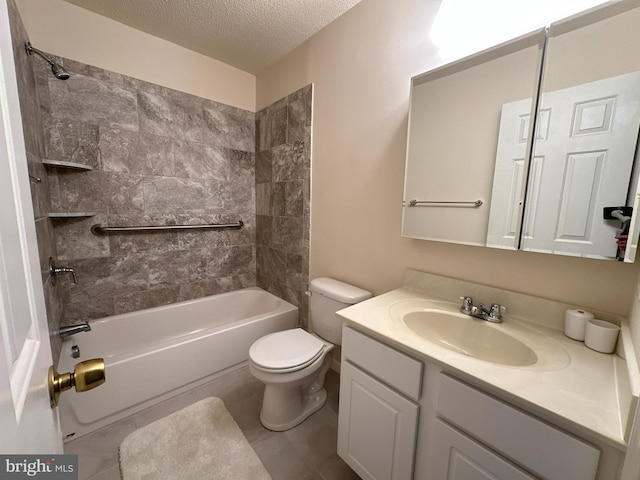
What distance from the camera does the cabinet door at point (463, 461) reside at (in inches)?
27.3

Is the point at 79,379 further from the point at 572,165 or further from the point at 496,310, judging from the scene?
the point at 572,165

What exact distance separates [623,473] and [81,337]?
2.57 metres

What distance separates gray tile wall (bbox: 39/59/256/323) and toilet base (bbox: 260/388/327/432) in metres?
1.30

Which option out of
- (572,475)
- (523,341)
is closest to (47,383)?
(572,475)

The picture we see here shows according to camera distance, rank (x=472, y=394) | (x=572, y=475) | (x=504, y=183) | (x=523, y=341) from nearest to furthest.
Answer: (x=572, y=475), (x=472, y=394), (x=523, y=341), (x=504, y=183)

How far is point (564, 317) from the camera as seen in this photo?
96 centimetres

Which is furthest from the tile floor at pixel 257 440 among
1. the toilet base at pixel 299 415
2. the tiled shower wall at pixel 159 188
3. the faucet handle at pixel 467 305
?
the faucet handle at pixel 467 305

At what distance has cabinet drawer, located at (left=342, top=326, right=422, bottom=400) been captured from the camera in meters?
0.87

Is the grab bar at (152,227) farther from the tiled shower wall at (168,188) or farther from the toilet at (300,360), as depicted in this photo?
the toilet at (300,360)

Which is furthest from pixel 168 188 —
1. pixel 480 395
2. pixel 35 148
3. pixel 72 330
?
pixel 480 395

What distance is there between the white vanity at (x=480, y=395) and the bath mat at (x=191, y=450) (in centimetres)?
54

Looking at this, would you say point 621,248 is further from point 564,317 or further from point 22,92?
point 22,92

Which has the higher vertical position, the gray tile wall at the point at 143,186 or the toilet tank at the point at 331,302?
the gray tile wall at the point at 143,186

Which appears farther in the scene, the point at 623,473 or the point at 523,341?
the point at 523,341
